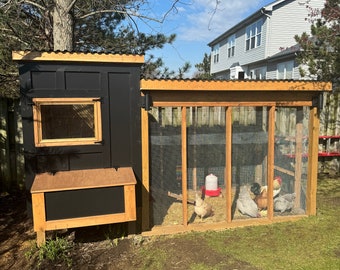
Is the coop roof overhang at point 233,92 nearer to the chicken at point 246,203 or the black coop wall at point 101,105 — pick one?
the black coop wall at point 101,105

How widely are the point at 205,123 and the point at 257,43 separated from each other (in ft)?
50.4

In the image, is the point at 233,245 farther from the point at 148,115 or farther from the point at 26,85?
the point at 26,85

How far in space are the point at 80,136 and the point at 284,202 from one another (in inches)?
135

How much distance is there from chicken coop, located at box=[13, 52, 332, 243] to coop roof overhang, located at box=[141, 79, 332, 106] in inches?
0.6

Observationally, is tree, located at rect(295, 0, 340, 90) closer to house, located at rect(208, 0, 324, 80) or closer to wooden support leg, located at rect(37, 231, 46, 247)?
house, located at rect(208, 0, 324, 80)

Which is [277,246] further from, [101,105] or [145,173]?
[101,105]

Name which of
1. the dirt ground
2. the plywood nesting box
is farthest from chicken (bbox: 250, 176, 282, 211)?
the plywood nesting box

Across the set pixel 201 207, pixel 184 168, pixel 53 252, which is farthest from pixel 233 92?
pixel 53 252

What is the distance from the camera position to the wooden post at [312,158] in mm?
4895

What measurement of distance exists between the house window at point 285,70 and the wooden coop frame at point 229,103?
1195cm

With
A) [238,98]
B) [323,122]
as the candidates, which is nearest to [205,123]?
[238,98]

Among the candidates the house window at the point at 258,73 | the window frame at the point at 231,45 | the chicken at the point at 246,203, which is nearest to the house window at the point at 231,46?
the window frame at the point at 231,45

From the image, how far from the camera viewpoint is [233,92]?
15.0 ft

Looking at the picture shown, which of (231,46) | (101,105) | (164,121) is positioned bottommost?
(164,121)
